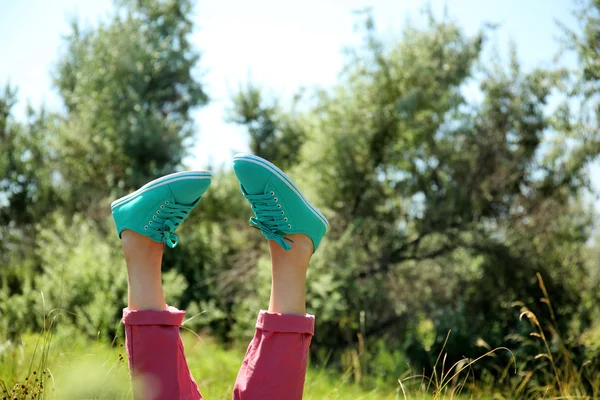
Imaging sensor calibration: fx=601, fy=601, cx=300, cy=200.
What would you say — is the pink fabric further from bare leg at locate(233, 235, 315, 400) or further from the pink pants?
bare leg at locate(233, 235, 315, 400)

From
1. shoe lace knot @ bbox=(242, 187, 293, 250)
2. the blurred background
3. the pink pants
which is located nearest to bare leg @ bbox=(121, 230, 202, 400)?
the pink pants

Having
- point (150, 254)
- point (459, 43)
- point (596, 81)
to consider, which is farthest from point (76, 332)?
point (596, 81)

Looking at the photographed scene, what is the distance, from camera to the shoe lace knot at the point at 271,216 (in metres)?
2.45

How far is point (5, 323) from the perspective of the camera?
707 centimetres

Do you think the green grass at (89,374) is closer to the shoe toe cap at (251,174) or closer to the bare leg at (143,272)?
the bare leg at (143,272)

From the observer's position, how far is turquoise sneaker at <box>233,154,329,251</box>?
2.42 meters

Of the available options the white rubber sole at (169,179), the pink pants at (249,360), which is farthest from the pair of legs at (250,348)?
the white rubber sole at (169,179)

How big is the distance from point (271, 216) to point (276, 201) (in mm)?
68

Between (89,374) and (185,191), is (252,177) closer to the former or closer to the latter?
(185,191)

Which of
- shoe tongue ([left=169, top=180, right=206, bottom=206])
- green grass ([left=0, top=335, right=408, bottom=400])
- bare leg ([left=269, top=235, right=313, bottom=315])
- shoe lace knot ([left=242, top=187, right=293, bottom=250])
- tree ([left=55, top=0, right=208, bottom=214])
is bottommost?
green grass ([left=0, top=335, right=408, bottom=400])

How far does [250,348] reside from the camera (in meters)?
2.34

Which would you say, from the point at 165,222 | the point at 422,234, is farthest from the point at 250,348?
the point at 422,234

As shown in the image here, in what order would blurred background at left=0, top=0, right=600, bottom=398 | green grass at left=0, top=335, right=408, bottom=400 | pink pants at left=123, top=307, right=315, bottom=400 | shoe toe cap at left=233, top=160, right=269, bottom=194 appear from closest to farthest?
green grass at left=0, top=335, right=408, bottom=400 → pink pants at left=123, top=307, right=315, bottom=400 → shoe toe cap at left=233, top=160, right=269, bottom=194 → blurred background at left=0, top=0, right=600, bottom=398

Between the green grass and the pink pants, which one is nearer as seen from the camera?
the green grass
